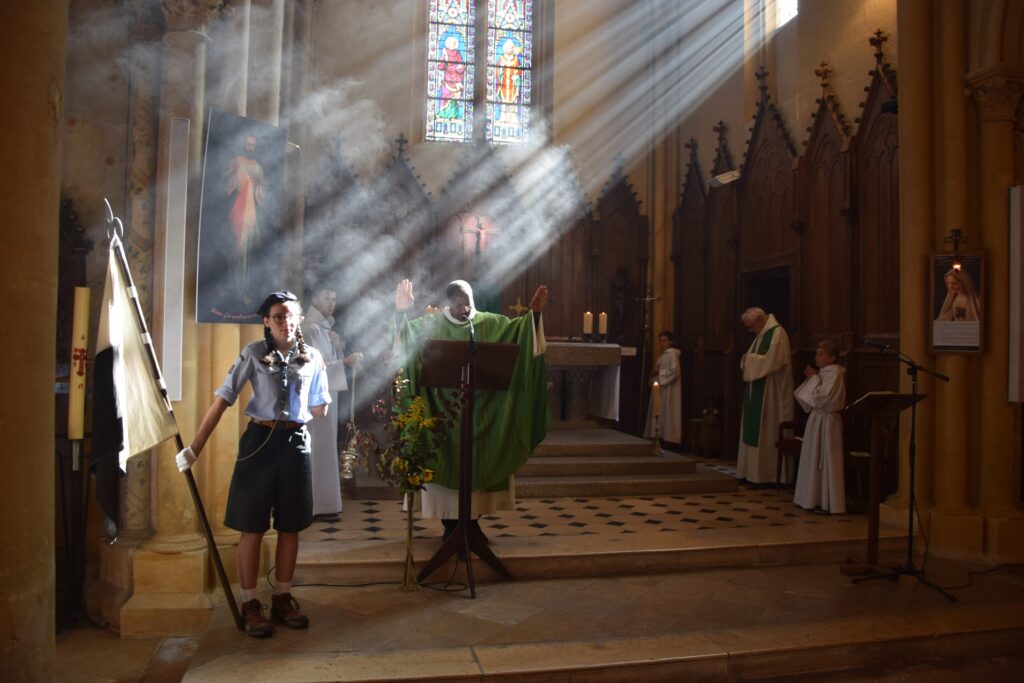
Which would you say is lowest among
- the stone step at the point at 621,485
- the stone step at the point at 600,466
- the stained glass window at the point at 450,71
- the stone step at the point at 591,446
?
the stone step at the point at 621,485

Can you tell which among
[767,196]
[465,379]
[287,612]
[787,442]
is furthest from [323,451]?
[767,196]

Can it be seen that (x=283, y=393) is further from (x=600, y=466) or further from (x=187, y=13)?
(x=600, y=466)

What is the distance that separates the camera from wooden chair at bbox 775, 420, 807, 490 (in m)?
7.45

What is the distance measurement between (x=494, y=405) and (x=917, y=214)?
377 cm

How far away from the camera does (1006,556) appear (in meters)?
5.68

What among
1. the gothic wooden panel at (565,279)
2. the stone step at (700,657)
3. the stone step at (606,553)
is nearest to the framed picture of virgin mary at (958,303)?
the stone step at (606,553)

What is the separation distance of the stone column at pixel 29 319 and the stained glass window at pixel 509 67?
10.4 m

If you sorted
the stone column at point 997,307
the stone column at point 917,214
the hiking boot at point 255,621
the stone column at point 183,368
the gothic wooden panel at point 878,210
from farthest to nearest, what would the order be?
1. the gothic wooden panel at point 878,210
2. the stone column at point 917,214
3. the stone column at point 997,307
4. the stone column at point 183,368
5. the hiking boot at point 255,621

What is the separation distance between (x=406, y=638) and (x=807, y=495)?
434cm

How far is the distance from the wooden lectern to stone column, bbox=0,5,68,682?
14.4 ft

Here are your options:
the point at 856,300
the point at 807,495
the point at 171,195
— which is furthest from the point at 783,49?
the point at 171,195

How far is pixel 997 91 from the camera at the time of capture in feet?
19.1

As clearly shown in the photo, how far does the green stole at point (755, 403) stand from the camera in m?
8.08

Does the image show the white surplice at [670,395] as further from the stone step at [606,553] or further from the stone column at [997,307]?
the stone column at [997,307]
